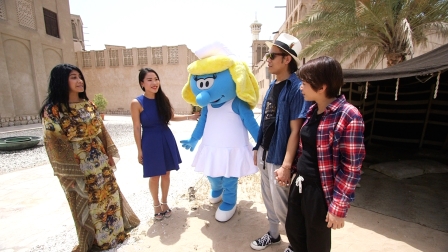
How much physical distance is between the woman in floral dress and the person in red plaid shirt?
172 centimetres

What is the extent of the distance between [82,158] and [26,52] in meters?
16.7

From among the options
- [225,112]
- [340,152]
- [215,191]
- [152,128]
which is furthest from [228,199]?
[340,152]

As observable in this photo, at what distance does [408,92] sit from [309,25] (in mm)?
4454

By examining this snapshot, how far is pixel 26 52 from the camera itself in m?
14.0

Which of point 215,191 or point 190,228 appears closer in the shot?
point 190,228

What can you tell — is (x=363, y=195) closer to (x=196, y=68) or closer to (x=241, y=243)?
(x=241, y=243)

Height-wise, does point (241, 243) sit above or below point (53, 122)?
below

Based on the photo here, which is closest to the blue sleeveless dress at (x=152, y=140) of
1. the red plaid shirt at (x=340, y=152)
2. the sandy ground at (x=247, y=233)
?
the sandy ground at (x=247, y=233)

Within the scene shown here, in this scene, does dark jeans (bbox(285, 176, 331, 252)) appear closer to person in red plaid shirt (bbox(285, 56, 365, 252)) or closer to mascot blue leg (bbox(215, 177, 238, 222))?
person in red plaid shirt (bbox(285, 56, 365, 252))

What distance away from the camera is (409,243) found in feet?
7.51

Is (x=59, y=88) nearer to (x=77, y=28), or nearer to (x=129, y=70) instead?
(x=129, y=70)

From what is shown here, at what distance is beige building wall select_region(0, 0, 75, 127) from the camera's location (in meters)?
12.7

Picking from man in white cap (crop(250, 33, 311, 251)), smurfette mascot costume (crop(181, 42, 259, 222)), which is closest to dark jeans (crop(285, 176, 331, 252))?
man in white cap (crop(250, 33, 311, 251))

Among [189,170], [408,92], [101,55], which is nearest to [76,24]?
[101,55]
